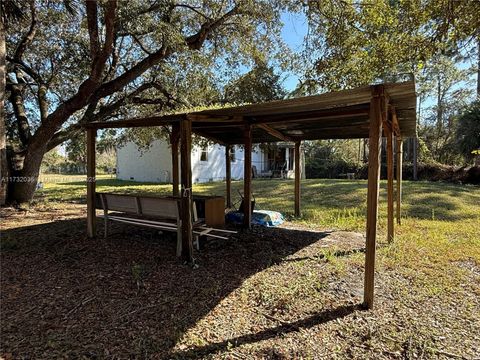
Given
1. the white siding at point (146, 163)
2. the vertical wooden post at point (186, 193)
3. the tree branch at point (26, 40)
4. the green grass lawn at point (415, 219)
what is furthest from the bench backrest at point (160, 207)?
the white siding at point (146, 163)

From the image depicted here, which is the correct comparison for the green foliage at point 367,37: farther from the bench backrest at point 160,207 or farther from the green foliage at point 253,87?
the bench backrest at point 160,207

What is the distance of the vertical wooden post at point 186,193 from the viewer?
4883 mm

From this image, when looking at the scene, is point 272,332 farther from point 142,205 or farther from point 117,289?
point 142,205

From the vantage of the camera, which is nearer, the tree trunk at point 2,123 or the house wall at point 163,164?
the tree trunk at point 2,123

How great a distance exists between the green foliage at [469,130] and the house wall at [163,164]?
474 inches

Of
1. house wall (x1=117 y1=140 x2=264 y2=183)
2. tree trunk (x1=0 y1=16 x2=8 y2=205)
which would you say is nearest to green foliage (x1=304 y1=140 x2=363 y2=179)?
house wall (x1=117 y1=140 x2=264 y2=183)

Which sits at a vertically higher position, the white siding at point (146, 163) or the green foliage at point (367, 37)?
the green foliage at point (367, 37)

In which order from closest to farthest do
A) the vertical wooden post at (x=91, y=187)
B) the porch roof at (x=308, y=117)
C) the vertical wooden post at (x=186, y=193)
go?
the porch roof at (x=308, y=117)
the vertical wooden post at (x=186, y=193)
the vertical wooden post at (x=91, y=187)

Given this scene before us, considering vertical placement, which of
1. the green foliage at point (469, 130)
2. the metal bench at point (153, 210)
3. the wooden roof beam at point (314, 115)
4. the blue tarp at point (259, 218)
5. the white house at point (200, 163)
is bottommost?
the blue tarp at point (259, 218)

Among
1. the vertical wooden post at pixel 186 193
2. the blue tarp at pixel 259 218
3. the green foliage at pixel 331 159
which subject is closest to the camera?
the vertical wooden post at pixel 186 193

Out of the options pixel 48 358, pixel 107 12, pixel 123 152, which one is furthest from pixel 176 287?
pixel 123 152

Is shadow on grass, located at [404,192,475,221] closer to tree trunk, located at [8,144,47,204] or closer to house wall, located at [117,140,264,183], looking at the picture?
house wall, located at [117,140,264,183]

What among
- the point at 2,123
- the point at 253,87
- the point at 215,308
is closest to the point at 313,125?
the point at 215,308

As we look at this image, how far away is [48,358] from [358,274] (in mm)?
3758
